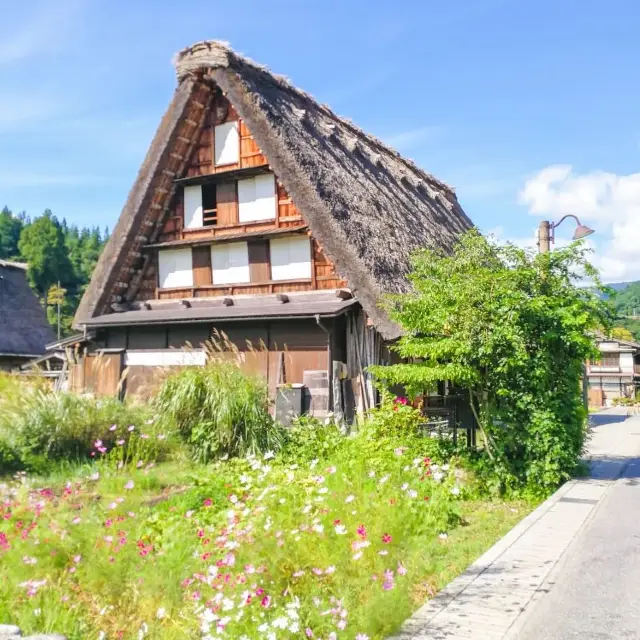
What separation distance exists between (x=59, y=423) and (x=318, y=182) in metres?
7.11

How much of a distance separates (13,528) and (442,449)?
576 cm

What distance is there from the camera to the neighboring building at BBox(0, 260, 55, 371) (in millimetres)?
26734

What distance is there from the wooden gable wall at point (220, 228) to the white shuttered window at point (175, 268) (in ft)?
0.51

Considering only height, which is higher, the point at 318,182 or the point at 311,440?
the point at 318,182

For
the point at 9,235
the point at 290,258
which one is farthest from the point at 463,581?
the point at 9,235

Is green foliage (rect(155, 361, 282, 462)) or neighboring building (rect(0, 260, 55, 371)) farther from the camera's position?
neighboring building (rect(0, 260, 55, 371))

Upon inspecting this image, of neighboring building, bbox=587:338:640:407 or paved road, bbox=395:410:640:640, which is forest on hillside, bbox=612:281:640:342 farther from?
paved road, bbox=395:410:640:640

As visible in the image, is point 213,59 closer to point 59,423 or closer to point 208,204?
point 208,204

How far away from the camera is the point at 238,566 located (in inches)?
173

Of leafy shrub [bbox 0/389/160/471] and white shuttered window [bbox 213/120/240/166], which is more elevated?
white shuttered window [bbox 213/120/240/166]

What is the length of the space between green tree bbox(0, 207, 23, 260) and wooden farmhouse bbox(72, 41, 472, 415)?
219 feet

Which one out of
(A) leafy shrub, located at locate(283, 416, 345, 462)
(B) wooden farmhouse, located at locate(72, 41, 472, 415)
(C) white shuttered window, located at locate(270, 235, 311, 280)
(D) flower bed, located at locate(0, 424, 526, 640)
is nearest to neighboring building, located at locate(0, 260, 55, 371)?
(B) wooden farmhouse, located at locate(72, 41, 472, 415)

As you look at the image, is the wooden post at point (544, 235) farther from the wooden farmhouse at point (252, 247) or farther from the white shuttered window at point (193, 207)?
the white shuttered window at point (193, 207)

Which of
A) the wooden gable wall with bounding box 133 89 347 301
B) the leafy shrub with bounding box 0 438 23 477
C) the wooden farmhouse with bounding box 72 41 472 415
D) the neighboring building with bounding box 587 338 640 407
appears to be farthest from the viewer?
the neighboring building with bounding box 587 338 640 407
